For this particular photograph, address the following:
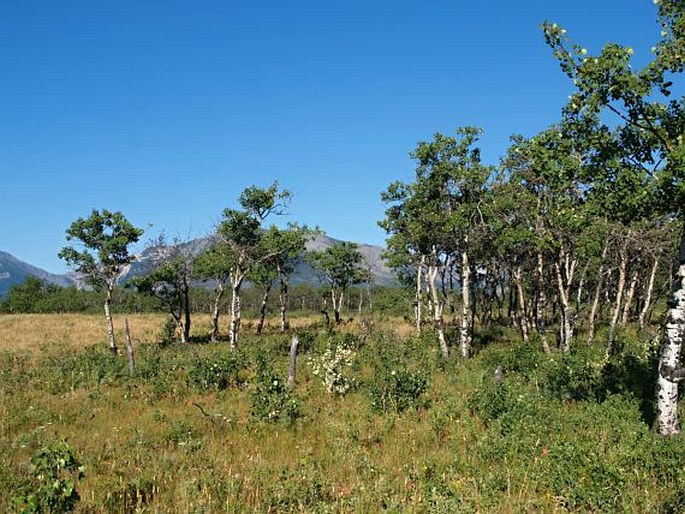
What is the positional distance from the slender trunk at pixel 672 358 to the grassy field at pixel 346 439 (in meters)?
0.56

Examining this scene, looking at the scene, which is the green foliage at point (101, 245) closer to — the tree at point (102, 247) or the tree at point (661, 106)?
the tree at point (102, 247)

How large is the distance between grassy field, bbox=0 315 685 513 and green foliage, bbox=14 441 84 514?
1.6 inches

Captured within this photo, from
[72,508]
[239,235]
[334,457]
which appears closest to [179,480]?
[72,508]

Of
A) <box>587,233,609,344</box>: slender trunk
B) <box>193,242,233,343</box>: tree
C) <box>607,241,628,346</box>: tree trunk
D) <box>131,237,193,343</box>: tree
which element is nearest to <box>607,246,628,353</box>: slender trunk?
<box>607,241,628,346</box>: tree trunk

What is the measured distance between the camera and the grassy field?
7777 millimetres

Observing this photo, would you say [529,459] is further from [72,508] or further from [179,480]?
[72,508]

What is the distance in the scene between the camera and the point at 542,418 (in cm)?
1204

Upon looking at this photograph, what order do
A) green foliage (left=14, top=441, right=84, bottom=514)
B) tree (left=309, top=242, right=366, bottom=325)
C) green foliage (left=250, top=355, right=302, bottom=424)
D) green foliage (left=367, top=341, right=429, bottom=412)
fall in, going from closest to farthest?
A: green foliage (left=14, top=441, right=84, bottom=514), green foliage (left=250, top=355, right=302, bottom=424), green foliage (left=367, top=341, right=429, bottom=412), tree (left=309, top=242, right=366, bottom=325)

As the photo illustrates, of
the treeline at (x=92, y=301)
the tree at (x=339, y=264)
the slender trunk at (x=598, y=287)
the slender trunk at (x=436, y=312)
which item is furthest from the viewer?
the treeline at (x=92, y=301)

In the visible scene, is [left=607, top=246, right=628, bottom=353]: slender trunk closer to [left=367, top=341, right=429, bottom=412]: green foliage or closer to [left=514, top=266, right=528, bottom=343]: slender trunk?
[left=514, top=266, right=528, bottom=343]: slender trunk

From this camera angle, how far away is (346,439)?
1135cm

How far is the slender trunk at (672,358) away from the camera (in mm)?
10016

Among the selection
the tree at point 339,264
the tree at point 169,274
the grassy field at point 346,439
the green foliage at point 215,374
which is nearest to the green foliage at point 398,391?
the grassy field at point 346,439

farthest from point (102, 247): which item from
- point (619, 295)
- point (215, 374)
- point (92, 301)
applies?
point (92, 301)
